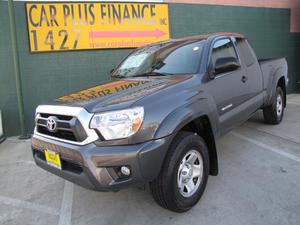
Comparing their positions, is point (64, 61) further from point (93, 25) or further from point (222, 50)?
point (222, 50)

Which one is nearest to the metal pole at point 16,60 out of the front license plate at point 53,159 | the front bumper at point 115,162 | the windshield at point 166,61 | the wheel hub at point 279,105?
the windshield at point 166,61

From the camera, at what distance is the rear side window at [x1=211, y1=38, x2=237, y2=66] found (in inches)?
146

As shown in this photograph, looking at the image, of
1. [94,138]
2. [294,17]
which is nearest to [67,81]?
[94,138]

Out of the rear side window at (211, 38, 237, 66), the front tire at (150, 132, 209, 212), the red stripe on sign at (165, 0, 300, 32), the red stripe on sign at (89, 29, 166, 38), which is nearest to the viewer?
the front tire at (150, 132, 209, 212)

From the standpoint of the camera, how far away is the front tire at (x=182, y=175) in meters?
2.63

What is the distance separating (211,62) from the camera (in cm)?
350

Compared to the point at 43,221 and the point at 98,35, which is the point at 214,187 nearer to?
the point at 43,221

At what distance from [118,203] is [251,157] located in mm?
2180

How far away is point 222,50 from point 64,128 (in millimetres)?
2481

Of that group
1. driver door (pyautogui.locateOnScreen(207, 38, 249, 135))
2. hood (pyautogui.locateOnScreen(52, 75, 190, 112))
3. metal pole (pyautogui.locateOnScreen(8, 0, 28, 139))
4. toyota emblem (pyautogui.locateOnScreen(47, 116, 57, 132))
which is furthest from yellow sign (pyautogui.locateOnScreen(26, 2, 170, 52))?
toyota emblem (pyautogui.locateOnScreen(47, 116, 57, 132))

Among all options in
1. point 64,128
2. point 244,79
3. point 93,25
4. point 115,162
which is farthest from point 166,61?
point 93,25

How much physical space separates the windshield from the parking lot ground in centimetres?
146

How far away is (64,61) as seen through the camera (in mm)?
6855

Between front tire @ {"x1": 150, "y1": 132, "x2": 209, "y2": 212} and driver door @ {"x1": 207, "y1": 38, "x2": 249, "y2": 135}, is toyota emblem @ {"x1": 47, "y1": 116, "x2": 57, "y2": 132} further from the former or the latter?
driver door @ {"x1": 207, "y1": 38, "x2": 249, "y2": 135}
